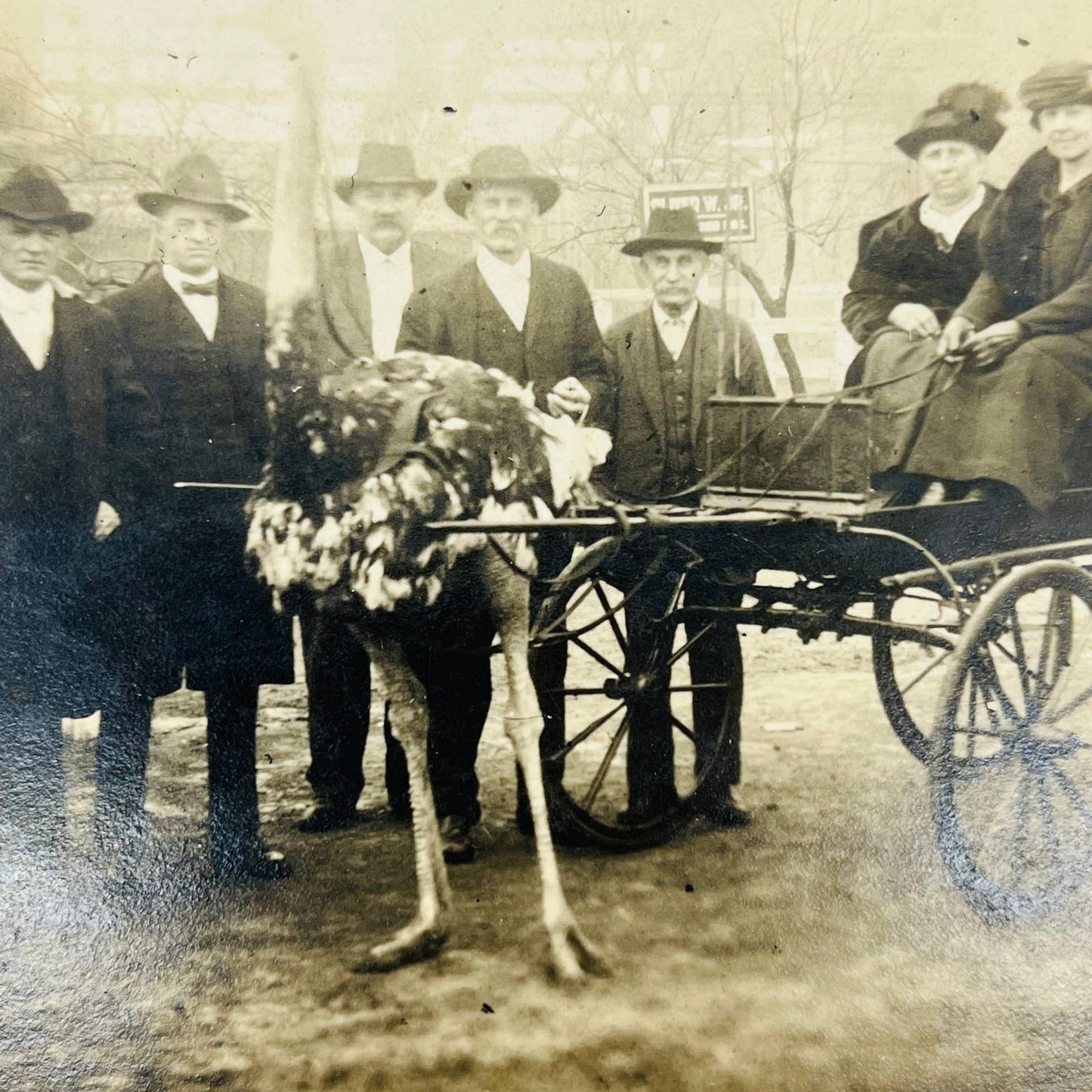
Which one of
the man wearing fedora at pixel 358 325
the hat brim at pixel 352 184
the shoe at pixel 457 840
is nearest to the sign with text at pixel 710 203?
the man wearing fedora at pixel 358 325

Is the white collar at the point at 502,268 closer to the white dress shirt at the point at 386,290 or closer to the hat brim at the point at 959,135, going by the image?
the white dress shirt at the point at 386,290

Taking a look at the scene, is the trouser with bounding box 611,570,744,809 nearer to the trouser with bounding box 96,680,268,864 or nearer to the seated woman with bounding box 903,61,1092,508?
the seated woman with bounding box 903,61,1092,508

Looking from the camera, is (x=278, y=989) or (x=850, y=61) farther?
(x=850, y=61)

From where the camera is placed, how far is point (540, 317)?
2949mm

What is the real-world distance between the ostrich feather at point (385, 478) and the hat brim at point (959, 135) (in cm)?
143

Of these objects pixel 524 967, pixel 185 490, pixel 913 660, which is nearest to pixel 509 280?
pixel 185 490

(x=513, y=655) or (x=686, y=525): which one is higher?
(x=686, y=525)

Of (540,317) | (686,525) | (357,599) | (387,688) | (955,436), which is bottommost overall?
(387,688)

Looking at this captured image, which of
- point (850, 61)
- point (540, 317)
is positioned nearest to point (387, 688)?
point (540, 317)

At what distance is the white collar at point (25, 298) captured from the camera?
280 centimetres

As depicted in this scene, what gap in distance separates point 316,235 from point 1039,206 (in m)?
2.13

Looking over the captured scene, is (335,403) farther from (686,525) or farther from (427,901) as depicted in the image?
(427,901)

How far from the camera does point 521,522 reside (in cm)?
269

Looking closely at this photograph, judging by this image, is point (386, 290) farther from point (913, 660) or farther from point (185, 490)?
point (913, 660)
